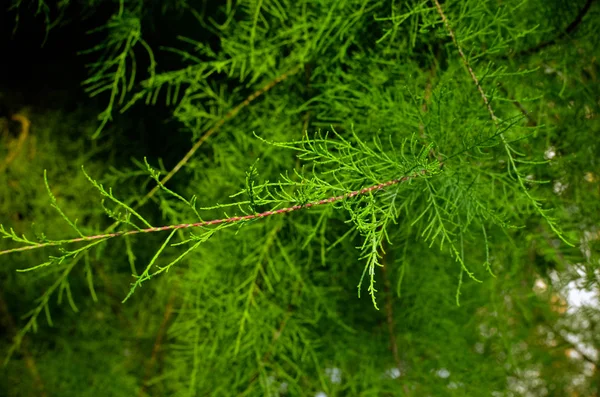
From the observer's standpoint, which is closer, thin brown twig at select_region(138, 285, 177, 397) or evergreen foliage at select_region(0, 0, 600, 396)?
evergreen foliage at select_region(0, 0, 600, 396)

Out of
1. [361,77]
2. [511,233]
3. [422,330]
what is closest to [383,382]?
[422,330]

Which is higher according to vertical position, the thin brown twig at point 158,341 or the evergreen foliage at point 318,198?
the evergreen foliage at point 318,198

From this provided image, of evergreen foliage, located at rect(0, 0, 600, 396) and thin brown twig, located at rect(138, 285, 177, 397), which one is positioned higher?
evergreen foliage, located at rect(0, 0, 600, 396)

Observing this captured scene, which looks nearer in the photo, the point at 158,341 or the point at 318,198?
the point at 318,198

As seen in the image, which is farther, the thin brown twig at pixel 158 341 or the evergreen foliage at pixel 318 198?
the thin brown twig at pixel 158 341

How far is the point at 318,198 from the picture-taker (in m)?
0.30

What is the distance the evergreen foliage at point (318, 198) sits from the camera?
416 millimetres

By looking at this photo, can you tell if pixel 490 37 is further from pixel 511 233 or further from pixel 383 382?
pixel 383 382

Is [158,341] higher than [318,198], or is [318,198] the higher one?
[318,198]

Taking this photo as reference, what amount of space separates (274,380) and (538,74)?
14.5 inches

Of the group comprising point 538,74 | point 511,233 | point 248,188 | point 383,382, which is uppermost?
point 248,188

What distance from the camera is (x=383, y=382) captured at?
545mm

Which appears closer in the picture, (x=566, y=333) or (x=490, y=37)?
(x=490, y=37)

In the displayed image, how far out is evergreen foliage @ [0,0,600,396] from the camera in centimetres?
42
